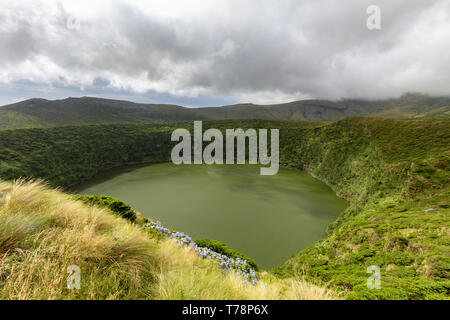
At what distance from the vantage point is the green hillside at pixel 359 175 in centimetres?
516

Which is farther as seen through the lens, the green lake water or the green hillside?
the green lake water

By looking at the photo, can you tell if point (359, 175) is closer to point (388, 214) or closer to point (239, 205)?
point (388, 214)

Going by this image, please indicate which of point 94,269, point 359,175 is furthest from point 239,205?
point 94,269

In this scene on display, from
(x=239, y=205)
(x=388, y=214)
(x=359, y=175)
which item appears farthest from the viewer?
(x=359, y=175)

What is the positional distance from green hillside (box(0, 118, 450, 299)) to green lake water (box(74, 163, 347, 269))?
2.72 meters

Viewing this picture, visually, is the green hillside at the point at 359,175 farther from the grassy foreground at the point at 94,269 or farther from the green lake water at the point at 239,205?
the green lake water at the point at 239,205

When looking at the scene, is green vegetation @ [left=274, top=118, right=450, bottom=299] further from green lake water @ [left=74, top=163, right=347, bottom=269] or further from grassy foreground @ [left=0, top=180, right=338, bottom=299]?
green lake water @ [left=74, top=163, right=347, bottom=269]

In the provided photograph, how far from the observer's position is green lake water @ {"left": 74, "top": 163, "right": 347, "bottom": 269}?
14.8 m

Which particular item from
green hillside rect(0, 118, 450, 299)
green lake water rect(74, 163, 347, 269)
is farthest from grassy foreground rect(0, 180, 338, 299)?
green lake water rect(74, 163, 347, 269)

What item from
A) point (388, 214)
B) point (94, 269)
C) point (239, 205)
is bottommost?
point (239, 205)

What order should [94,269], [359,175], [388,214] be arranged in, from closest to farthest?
[94,269] → [388,214] → [359,175]

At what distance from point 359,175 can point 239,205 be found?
1892 centimetres

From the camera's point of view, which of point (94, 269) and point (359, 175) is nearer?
point (94, 269)

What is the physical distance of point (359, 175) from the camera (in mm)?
25188
